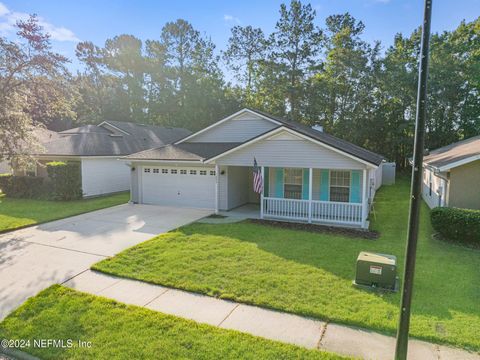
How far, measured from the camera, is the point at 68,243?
30.8ft

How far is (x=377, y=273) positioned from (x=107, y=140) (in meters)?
20.1

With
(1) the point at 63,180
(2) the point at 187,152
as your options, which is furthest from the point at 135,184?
(1) the point at 63,180

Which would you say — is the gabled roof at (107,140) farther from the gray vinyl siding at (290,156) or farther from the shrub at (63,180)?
the gray vinyl siding at (290,156)

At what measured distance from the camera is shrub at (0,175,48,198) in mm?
17578

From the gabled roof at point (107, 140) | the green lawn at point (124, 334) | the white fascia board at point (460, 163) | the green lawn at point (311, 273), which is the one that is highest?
the gabled roof at point (107, 140)

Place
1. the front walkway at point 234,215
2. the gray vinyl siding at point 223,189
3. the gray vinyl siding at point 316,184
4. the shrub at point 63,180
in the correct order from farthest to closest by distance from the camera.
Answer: the shrub at point 63,180 < the gray vinyl siding at point 223,189 < the gray vinyl siding at point 316,184 < the front walkway at point 234,215

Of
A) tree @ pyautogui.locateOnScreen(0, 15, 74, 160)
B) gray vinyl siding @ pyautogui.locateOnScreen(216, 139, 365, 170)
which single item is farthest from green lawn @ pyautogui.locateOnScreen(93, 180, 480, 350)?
tree @ pyautogui.locateOnScreen(0, 15, 74, 160)

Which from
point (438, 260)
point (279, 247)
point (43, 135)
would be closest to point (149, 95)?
point (43, 135)

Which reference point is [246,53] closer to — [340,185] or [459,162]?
[340,185]

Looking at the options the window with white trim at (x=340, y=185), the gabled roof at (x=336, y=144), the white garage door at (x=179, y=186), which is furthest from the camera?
the white garage door at (x=179, y=186)

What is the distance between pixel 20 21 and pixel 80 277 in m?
11.6

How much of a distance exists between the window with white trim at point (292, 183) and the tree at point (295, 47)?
1995 centimetres

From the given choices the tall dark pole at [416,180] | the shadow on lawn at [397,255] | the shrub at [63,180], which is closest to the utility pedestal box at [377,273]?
the shadow on lawn at [397,255]

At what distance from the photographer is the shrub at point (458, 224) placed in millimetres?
9078
